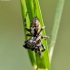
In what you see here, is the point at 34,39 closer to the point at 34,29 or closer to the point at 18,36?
the point at 34,29

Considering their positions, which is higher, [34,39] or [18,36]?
[34,39]

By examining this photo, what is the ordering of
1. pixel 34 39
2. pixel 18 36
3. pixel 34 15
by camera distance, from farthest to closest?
1. pixel 18 36
2. pixel 34 39
3. pixel 34 15

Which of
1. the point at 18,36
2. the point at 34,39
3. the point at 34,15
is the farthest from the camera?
the point at 18,36

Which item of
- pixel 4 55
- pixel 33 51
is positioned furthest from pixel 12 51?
pixel 33 51

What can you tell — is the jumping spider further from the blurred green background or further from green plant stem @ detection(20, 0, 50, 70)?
the blurred green background

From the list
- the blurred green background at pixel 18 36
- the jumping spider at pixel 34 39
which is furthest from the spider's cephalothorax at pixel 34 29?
the blurred green background at pixel 18 36

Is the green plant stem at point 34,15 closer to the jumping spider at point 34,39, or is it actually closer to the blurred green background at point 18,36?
the jumping spider at point 34,39

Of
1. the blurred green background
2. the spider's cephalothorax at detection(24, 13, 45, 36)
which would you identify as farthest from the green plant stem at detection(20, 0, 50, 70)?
the blurred green background

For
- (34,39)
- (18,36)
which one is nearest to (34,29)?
(34,39)
